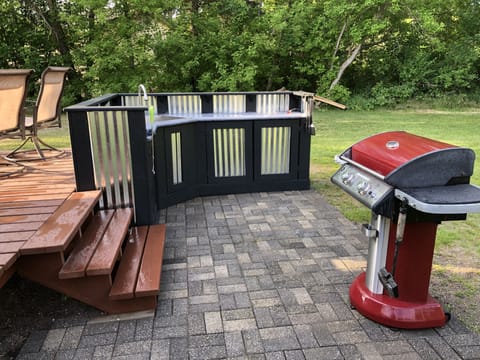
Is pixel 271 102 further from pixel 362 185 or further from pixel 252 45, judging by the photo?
pixel 252 45

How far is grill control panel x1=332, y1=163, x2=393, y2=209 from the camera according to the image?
1.97 metres

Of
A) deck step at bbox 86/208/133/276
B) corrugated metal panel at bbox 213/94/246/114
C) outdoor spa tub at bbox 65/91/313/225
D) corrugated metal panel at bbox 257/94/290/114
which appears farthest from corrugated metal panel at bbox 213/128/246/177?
deck step at bbox 86/208/133/276

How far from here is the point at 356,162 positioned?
2287 millimetres

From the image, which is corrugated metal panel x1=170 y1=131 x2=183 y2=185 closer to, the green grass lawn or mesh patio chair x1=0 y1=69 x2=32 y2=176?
mesh patio chair x1=0 y1=69 x2=32 y2=176

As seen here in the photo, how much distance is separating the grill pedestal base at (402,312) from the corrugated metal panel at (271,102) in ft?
11.1

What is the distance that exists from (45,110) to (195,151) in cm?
173

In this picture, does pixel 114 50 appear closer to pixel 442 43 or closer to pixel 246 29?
pixel 246 29

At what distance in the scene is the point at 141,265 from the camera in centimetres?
256

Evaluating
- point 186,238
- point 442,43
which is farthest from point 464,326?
point 442,43

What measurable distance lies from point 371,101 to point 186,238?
11.5 m

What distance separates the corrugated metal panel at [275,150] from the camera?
4.45m

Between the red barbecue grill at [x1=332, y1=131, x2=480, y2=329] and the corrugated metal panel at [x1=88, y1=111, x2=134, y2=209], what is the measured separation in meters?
1.58

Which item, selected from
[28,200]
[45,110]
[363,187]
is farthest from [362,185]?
[45,110]

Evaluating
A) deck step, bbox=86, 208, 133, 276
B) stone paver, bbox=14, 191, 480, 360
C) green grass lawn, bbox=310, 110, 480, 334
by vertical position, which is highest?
deck step, bbox=86, 208, 133, 276
